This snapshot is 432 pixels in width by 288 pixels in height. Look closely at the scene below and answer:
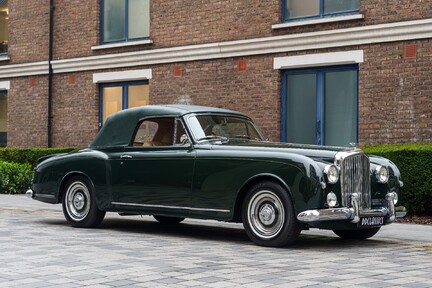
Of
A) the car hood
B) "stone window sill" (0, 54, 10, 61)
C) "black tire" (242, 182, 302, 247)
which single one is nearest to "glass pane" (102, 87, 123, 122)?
"stone window sill" (0, 54, 10, 61)

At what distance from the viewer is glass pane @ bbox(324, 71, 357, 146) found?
15.8 meters

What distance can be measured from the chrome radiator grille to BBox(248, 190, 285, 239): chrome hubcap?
0.74 m

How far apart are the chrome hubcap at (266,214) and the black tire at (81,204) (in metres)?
2.69

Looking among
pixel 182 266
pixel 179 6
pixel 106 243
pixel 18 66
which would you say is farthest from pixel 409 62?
pixel 18 66

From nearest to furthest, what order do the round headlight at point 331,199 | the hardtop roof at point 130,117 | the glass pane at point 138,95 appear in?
the round headlight at point 331,199
the hardtop roof at point 130,117
the glass pane at point 138,95

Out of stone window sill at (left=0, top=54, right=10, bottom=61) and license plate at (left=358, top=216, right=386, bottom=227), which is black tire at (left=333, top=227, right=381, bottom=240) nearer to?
license plate at (left=358, top=216, right=386, bottom=227)

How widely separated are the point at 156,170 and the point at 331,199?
2.51m

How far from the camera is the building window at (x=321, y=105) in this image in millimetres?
15867

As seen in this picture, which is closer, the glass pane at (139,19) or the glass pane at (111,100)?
the glass pane at (139,19)

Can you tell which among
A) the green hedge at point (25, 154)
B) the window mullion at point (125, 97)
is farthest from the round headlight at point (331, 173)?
the green hedge at point (25, 154)

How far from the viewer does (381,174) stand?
956 centimetres

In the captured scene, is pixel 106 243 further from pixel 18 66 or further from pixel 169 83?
pixel 18 66

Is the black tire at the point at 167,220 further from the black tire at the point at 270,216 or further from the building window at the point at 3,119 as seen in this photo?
the building window at the point at 3,119

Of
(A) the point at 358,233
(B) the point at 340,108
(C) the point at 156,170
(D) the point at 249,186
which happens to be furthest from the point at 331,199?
(B) the point at 340,108
